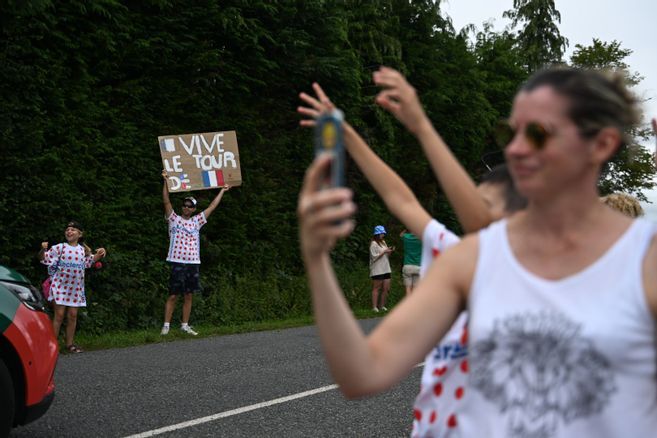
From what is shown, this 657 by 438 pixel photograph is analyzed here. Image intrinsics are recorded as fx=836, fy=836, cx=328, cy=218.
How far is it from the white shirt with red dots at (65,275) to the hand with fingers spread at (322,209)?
377 inches

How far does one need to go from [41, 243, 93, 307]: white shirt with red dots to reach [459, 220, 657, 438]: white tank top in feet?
30.8

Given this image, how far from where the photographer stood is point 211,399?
7.21 meters

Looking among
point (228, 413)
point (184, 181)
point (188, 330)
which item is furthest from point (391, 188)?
point (184, 181)

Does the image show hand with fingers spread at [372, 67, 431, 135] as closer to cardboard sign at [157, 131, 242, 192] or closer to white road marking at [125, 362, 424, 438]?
white road marking at [125, 362, 424, 438]

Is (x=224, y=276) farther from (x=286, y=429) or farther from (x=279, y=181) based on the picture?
(x=286, y=429)

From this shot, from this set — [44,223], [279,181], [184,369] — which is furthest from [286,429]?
[279,181]

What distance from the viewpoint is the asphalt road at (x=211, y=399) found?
20.1ft

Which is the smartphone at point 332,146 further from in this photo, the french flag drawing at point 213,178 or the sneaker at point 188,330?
the french flag drawing at point 213,178

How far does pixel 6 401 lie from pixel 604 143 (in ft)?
13.4

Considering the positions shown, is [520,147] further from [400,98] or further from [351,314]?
[400,98]

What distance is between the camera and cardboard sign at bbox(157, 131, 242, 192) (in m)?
14.0

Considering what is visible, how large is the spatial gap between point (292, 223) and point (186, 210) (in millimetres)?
5819

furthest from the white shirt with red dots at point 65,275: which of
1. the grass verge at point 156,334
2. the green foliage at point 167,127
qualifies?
the green foliage at point 167,127

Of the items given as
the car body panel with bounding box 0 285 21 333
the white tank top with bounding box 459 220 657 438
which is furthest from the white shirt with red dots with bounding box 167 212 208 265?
the white tank top with bounding box 459 220 657 438
